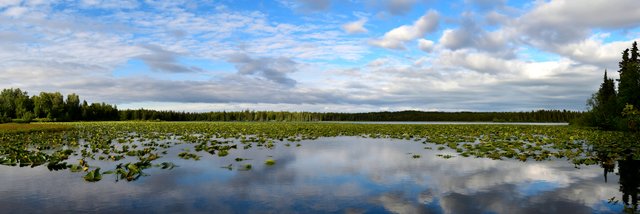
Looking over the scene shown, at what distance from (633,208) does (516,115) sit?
152752 millimetres

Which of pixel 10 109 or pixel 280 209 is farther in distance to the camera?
pixel 10 109

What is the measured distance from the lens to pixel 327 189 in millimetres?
11930

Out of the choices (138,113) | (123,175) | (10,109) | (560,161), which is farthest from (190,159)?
(138,113)

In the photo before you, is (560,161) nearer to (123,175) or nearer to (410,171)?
(410,171)

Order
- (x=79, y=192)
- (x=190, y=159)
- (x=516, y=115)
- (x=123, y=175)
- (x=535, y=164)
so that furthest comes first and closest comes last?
(x=516, y=115) → (x=190, y=159) → (x=535, y=164) → (x=123, y=175) → (x=79, y=192)

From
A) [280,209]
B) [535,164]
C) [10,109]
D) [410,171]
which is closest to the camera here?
[280,209]

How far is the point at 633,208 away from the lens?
9.54m

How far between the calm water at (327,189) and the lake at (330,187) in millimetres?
27

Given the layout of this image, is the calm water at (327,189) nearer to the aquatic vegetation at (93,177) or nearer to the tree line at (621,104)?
the aquatic vegetation at (93,177)

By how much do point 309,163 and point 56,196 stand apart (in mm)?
10047

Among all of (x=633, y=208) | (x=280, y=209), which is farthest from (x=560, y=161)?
(x=280, y=209)

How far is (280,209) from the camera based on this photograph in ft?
31.1

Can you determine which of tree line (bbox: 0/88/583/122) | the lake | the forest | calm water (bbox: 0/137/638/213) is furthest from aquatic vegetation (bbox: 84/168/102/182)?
tree line (bbox: 0/88/583/122)

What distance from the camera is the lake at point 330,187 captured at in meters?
9.75
